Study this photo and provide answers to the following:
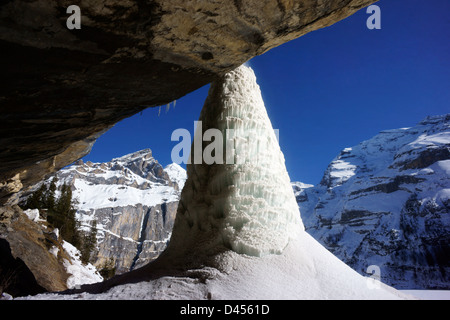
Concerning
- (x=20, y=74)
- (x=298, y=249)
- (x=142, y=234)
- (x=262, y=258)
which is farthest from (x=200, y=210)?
(x=142, y=234)

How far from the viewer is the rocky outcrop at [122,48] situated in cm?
287

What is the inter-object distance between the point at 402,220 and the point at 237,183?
14827cm

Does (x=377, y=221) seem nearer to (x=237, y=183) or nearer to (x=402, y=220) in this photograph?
(x=402, y=220)

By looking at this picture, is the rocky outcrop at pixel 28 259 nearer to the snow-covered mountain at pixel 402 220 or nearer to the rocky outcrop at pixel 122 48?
the rocky outcrop at pixel 122 48

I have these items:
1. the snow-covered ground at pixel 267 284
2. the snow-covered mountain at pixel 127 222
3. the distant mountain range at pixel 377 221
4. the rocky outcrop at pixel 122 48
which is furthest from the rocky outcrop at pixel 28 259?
the snow-covered mountain at pixel 127 222

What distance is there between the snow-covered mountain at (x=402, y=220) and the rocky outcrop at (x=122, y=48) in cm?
10696

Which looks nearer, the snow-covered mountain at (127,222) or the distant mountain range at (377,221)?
the distant mountain range at (377,221)

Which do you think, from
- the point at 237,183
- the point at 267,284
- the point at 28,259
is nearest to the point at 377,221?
the point at 28,259

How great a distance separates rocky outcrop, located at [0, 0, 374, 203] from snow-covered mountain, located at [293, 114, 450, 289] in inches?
4211

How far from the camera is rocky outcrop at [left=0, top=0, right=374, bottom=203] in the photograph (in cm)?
287

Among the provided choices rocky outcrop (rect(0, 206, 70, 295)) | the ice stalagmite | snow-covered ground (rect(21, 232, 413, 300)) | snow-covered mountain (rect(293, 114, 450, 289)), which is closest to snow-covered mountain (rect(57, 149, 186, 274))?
snow-covered mountain (rect(293, 114, 450, 289))
